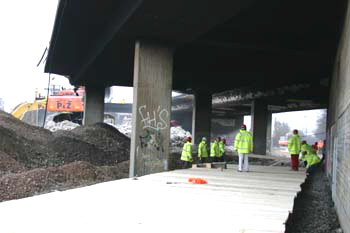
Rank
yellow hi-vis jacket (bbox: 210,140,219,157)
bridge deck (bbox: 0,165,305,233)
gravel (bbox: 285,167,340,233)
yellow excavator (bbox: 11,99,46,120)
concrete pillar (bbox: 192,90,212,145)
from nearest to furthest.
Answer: bridge deck (bbox: 0,165,305,233)
gravel (bbox: 285,167,340,233)
yellow hi-vis jacket (bbox: 210,140,219,157)
concrete pillar (bbox: 192,90,212,145)
yellow excavator (bbox: 11,99,46,120)

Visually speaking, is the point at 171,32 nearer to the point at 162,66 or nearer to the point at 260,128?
the point at 162,66

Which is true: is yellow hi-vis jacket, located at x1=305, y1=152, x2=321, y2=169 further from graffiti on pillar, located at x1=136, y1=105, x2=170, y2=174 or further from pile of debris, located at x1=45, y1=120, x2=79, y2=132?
pile of debris, located at x1=45, y1=120, x2=79, y2=132

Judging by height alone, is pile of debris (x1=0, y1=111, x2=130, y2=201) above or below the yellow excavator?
below

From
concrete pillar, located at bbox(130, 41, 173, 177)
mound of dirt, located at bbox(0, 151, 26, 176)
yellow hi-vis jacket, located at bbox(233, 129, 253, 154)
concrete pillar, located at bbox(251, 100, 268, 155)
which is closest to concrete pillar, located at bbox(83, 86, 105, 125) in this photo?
concrete pillar, located at bbox(251, 100, 268, 155)

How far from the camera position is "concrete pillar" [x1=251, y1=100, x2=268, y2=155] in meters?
40.7

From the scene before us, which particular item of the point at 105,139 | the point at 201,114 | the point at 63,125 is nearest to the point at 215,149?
the point at 105,139

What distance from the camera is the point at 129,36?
55.4ft

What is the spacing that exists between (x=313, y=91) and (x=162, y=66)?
19508 mm

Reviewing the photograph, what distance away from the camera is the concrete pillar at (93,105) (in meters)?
35.6

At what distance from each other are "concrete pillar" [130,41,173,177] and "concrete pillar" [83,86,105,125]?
64.5ft

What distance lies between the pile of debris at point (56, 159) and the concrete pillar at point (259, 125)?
15.3m

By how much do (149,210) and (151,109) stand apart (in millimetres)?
9693

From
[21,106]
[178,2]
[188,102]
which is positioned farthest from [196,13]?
[188,102]

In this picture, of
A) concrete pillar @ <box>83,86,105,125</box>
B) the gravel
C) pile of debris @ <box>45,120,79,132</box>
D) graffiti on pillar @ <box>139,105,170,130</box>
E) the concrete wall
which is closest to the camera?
the concrete wall
